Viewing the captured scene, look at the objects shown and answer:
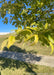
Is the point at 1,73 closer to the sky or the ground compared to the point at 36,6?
closer to the ground


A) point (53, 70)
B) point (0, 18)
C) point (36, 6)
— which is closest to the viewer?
point (36, 6)

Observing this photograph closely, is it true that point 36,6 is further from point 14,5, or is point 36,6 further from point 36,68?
point 36,68

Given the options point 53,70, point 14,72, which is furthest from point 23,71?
point 53,70

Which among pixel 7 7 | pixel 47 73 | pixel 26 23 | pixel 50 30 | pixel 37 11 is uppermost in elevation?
pixel 7 7

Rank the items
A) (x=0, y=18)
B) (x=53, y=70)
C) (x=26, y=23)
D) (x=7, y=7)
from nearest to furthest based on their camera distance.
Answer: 1. (x=26, y=23)
2. (x=7, y=7)
3. (x=0, y=18)
4. (x=53, y=70)

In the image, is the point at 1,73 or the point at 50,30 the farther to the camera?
the point at 1,73

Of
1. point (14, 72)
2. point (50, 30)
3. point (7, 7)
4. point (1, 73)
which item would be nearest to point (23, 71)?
point (14, 72)

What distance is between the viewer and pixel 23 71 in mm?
4516

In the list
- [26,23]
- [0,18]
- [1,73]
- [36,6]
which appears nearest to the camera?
[36,6]

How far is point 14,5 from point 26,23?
741 mm

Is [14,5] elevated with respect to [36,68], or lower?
elevated

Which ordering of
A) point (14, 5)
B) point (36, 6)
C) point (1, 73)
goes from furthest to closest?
point (1, 73)
point (14, 5)
point (36, 6)

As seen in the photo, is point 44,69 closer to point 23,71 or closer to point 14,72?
point 23,71

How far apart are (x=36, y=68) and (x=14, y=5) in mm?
3675
